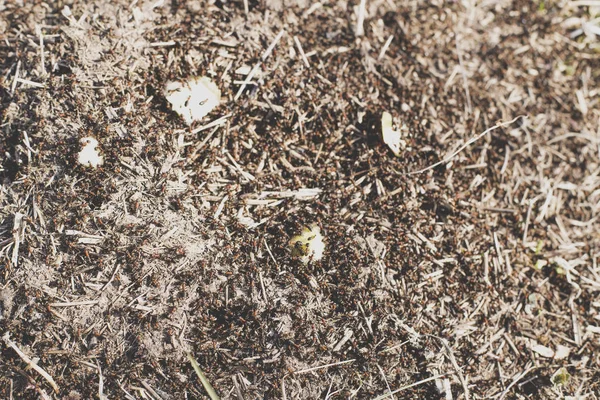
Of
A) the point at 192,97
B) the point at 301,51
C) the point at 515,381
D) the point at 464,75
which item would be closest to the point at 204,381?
Answer: the point at 192,97

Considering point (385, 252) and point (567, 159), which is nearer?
point (385, 252)

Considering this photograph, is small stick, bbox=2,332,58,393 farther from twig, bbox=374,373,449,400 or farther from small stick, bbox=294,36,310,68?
small stick, bbox=294,36,310,68

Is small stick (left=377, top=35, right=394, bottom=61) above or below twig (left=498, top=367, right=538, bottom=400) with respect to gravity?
above

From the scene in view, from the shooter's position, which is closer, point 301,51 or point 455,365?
point 455,365

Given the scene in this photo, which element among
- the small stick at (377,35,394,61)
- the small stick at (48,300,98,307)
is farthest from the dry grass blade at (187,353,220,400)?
the small stick at (377,35,394,61)

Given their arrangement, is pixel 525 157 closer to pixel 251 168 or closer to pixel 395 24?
pixel 395 24

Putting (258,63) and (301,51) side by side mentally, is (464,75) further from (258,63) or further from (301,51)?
(258,63)

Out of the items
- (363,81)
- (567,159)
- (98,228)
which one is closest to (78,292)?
(98,228)

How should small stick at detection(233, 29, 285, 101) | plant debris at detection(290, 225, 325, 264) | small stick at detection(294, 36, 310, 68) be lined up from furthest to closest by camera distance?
small stick at detection(294, 36, 310, 68) < small stick at detection(233, 29, 285, 101) < plant debris at detection(290, 225, 325, 264)

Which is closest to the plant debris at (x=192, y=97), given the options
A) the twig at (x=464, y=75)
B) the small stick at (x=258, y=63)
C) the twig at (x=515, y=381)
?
the small stick at (x=258, y=63)
